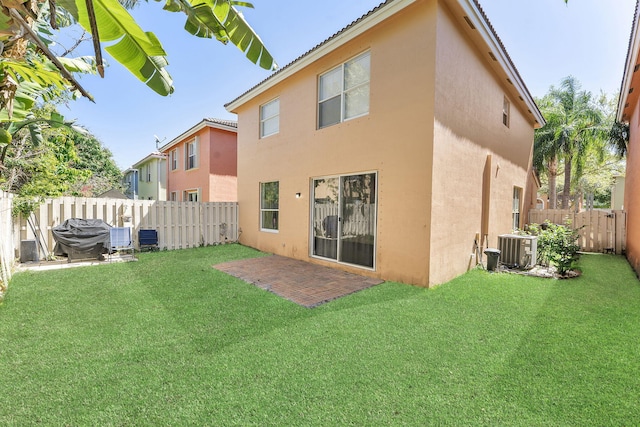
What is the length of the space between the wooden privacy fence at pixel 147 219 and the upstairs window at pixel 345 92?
6408mm

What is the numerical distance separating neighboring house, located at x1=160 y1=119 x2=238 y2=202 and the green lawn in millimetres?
10077

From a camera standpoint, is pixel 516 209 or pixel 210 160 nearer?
pixel 516 209

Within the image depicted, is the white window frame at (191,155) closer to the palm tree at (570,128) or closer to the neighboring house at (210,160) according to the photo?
the neighboring house at (210,160)

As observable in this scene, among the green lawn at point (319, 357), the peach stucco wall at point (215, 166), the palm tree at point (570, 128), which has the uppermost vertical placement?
the palm tree at point (570, 128)

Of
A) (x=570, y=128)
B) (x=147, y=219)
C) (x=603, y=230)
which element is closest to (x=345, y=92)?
(x=147, y=219)

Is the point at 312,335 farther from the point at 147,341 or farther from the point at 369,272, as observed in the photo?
the point at 369,272

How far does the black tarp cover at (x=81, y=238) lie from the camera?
8.12 m

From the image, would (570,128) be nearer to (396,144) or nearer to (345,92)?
(345,92)

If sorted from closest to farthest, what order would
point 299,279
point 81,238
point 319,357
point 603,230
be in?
point 319,357, point 299,279, point 81,238, point 603,230

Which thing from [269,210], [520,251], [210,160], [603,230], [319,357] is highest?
[210,160]

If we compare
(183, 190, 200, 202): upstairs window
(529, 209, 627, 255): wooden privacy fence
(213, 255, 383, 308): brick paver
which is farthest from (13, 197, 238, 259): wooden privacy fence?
(529, 209, 627, 255): wooden privacy fence

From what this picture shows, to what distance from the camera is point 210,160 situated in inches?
584

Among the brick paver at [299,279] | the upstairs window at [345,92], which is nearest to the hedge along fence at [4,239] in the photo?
the brick paver at [299,279]

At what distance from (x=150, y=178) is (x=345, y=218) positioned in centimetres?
2182
